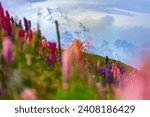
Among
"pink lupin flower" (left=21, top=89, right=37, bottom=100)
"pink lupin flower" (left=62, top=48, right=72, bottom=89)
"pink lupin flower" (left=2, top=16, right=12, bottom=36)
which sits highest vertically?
"pink lupin flower" (left=62, top=48, right=72, bottom=89)

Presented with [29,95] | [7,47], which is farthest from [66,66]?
[7,47]

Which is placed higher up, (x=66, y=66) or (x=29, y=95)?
(x=66, y=66)

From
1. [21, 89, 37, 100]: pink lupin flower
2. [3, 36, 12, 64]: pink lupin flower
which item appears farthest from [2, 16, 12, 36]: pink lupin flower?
[21, 89, 37, 100]: pink lupin flower

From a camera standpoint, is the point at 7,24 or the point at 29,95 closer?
the point at 29,95

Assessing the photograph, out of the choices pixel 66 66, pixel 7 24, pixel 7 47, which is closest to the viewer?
pixel 66 66

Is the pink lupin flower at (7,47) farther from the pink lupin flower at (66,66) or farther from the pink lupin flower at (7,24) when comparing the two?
the pink lupin flower at (7,24)

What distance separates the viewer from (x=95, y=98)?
5.82ft

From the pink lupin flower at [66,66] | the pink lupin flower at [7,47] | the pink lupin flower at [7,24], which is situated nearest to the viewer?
the pink lupin flower at [66,66]

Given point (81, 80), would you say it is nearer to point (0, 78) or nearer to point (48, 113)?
point (48, 113)

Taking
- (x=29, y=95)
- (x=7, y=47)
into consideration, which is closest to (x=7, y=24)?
(x=7, y=47)

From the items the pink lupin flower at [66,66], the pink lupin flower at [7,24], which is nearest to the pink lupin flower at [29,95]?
the pink lupin flower at [66,66]

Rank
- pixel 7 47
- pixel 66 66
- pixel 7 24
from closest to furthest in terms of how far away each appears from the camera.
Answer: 1. pixel 66 66
2. pixel 7 47
3. pixel 7 24

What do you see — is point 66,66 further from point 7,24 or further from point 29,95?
point 7,24

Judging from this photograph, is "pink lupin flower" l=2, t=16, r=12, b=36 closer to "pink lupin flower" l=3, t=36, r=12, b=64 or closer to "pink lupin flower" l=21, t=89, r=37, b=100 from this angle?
"pink lupin flower" l=3, t=36, r=12, b=64
